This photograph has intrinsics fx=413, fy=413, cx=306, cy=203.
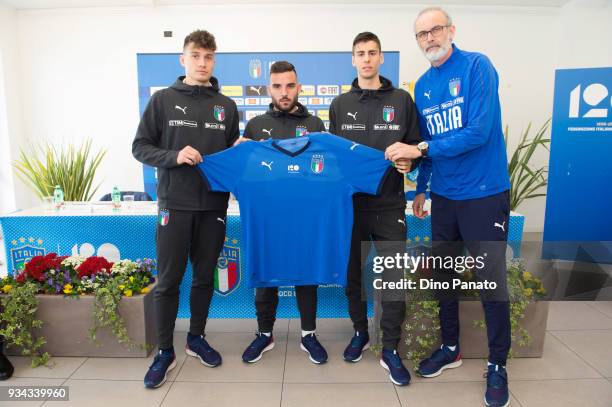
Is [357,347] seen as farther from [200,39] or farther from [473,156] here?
[200,39]

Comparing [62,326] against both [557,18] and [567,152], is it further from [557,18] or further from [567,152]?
[557,18]

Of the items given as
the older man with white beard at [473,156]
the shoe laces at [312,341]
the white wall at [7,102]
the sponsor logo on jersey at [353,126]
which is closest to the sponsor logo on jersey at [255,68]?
the white wall at [7,102]

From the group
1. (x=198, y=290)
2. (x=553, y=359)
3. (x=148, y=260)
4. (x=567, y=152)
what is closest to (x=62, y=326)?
(x=148, y=260)

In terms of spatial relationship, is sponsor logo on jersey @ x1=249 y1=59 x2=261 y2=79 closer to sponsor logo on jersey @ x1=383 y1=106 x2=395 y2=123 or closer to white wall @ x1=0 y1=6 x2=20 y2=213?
white wall @ x1=0 y1=6 x2=20 y2=213

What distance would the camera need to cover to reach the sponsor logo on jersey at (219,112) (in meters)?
2.22

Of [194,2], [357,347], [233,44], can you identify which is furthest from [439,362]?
[194,2]

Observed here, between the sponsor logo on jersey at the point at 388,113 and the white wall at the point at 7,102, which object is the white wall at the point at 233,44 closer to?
the white wall at the point at 7,102

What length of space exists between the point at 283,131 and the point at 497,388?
1706 mm

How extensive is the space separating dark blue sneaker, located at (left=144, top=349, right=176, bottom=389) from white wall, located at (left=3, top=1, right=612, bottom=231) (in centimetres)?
405

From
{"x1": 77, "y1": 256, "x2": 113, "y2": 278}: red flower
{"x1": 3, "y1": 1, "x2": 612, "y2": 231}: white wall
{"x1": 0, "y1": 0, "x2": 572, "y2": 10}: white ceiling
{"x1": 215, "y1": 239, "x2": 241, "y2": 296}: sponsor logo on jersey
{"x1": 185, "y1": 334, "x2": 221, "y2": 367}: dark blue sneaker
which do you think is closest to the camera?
{"x1": 185, "y1": 334, "x2": 221, "y2": 367}: dark blue sneaker

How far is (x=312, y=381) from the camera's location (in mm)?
2240

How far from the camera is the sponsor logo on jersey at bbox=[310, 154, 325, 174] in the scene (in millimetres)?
2104

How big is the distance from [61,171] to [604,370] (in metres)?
4.53

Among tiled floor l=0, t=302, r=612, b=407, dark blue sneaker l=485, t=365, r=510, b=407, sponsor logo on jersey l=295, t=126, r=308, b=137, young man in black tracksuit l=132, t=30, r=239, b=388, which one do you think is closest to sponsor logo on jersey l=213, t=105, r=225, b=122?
young man in black tracksuit l=132, t=30, r=239, b=388
